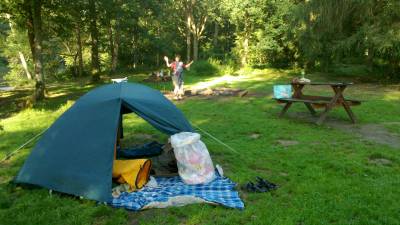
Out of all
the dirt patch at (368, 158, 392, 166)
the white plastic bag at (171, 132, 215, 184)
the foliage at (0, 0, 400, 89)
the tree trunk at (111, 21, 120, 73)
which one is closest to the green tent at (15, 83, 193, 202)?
the white plastic bag at (171, 132, 215, 184)

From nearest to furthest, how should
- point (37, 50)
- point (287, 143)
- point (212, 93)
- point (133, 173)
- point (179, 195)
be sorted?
point (179, 195) < point (133, 173) < point (287, 143) < point (212, 93) < point (37, 50)

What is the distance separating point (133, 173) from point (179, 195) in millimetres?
823

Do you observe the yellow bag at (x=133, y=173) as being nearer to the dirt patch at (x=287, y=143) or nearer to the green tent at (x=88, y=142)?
the green tent at (x=88, y=142)

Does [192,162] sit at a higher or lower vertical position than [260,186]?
higher

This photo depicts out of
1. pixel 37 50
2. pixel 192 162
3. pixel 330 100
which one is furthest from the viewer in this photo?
pixel 37 50

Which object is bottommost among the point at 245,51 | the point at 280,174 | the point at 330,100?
the point at 280,174

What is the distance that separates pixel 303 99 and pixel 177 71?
230 inches

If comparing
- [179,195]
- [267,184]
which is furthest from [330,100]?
[179,195]

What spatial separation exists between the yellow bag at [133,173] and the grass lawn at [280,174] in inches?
25.2

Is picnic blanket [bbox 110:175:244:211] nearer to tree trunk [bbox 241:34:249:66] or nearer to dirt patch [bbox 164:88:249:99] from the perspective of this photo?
dirt patch [bbox 164:88:249:99]

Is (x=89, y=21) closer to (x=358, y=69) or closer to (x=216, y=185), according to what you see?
(x=358, y=69)

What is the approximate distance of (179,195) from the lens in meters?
4.77

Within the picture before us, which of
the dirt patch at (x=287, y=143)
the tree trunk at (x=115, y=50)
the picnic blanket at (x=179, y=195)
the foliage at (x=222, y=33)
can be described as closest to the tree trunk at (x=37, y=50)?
the foliage at (x=222, y=33)

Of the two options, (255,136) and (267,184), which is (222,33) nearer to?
(255,136)
